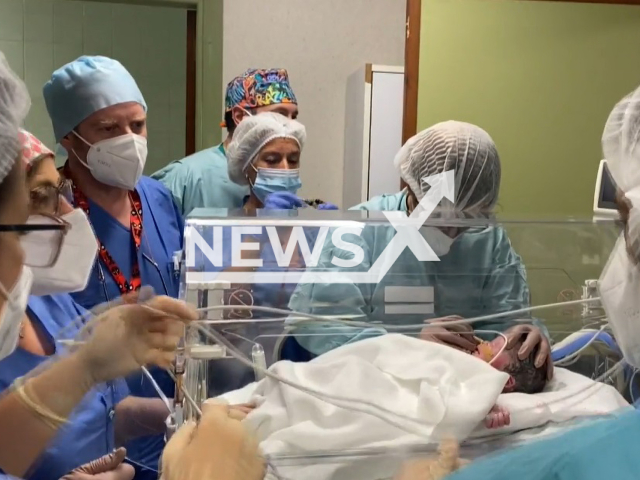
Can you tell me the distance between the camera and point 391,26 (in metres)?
2.85

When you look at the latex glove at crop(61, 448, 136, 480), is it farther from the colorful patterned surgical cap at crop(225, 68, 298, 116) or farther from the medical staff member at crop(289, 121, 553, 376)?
the colorful patterned surgical cap at crop(225, 68, 298, 116)

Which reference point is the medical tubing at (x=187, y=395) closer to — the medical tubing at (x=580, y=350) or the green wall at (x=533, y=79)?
the medical tubing at (x=580, y=350)

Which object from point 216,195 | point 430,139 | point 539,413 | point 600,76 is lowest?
point 539,413

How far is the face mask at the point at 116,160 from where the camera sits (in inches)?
63.1

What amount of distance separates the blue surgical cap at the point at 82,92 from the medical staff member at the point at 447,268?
681 mm

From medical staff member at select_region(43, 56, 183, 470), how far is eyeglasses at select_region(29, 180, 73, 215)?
0.67 m

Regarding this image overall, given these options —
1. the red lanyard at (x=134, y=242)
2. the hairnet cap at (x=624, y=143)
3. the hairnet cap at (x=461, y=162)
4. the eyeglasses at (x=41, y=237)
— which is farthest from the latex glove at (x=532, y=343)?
the eyeglasses at (x=41, y=237)

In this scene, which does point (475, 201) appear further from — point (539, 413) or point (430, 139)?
point (539, 413)

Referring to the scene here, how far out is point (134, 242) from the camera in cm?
161

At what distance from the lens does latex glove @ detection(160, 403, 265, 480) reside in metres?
0.81

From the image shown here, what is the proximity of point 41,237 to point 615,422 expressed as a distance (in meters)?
0.74

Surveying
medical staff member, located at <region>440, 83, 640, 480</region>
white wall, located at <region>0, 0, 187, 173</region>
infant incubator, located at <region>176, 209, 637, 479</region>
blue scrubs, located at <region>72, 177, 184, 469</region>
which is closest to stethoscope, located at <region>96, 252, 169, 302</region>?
blue scrubs, located at <region>72, 177, 184, 469</region>

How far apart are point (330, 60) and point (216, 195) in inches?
36.8

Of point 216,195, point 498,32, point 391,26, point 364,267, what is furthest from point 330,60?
point 364,267
